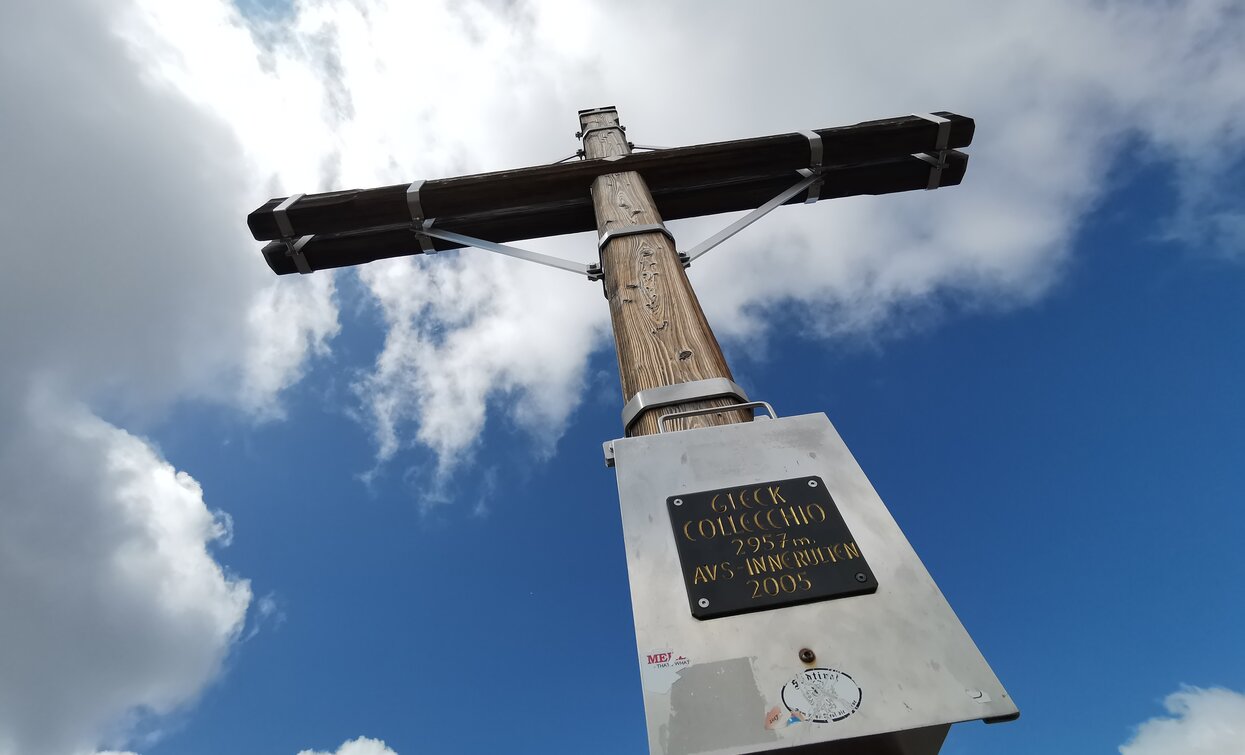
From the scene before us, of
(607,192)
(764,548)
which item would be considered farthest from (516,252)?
(764,548)

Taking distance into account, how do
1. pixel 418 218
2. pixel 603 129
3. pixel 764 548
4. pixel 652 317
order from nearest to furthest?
pixel 764 548 < pixel 652 317 < pixel 418 218 < pixel 603 129

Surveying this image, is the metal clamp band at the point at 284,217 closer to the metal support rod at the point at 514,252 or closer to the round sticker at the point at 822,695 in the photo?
the metal support rod at the point at 514,252

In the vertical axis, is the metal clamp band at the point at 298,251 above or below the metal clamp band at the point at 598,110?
below

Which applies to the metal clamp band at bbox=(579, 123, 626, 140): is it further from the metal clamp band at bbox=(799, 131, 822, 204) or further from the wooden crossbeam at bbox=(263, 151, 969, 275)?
the metal clamp band at bbox=(799, 131, 822, 204)

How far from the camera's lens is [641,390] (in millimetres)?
1940

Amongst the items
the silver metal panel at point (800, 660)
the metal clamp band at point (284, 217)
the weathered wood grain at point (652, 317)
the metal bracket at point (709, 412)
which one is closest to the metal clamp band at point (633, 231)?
the weathered wood grain at point (652, 317)

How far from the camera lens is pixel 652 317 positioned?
2.21 m

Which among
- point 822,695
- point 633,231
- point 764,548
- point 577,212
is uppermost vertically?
point 577,212

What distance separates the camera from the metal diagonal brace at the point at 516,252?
2834 mm

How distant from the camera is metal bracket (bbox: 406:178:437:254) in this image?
10.9 ft

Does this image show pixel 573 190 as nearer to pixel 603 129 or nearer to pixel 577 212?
pixel 577 212

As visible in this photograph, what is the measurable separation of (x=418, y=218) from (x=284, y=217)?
66cm

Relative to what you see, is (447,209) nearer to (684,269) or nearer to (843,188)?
(684,269)

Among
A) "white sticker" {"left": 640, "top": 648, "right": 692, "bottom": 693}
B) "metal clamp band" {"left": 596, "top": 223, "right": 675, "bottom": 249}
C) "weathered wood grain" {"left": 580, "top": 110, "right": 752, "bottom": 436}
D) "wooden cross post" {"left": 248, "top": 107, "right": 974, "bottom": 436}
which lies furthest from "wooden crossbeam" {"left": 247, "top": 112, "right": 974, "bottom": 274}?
"white sticker" {"left": 640, "top": 648, "right": 692, "bottom": 693}
